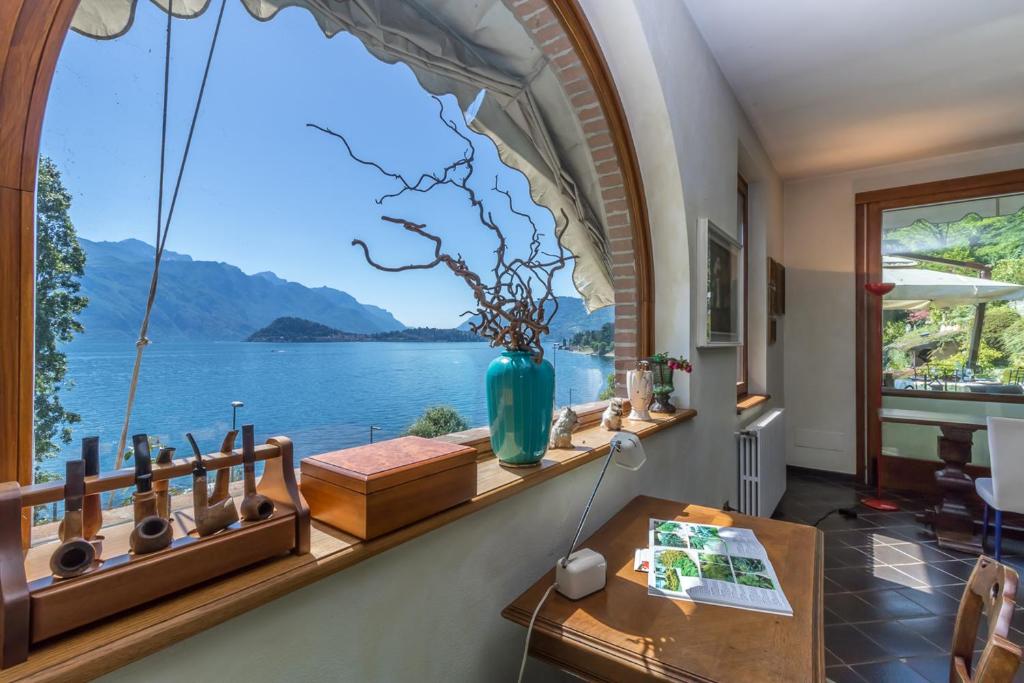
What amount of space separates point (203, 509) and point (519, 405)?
2.33 ft

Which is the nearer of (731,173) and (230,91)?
(230,91)

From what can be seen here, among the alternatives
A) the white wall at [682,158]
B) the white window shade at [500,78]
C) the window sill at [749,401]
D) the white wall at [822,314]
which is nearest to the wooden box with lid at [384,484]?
the white window shade at [500,78]

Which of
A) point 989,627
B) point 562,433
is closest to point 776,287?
point 562,433

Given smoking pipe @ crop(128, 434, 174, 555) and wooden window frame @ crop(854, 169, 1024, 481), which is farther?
wooden window frame @ crop(854, 169, 1024, 481)

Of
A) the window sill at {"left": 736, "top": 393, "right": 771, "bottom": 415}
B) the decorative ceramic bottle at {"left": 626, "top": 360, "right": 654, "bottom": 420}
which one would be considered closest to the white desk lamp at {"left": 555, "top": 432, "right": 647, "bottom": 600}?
the decorative ceramic bottle at {"left": 626, "top": 360, "right": 654, "bottom": 420}

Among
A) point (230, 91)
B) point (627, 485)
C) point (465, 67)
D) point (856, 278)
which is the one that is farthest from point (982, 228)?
point (230, 91)

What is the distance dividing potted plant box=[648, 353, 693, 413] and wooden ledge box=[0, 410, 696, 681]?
1.30 meters

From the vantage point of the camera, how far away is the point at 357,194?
1.17 meters

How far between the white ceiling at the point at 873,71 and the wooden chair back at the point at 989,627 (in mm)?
2382

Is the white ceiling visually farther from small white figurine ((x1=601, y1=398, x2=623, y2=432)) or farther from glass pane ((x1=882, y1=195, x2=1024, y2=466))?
small white figurine ((x1=601, y1=398, x2=623, y2=432))

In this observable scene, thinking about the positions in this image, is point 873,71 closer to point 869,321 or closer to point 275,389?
point 869,321

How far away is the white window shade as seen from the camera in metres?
1.29

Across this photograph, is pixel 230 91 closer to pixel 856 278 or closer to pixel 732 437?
pixel 732 437

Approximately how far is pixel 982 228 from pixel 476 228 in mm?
4637
